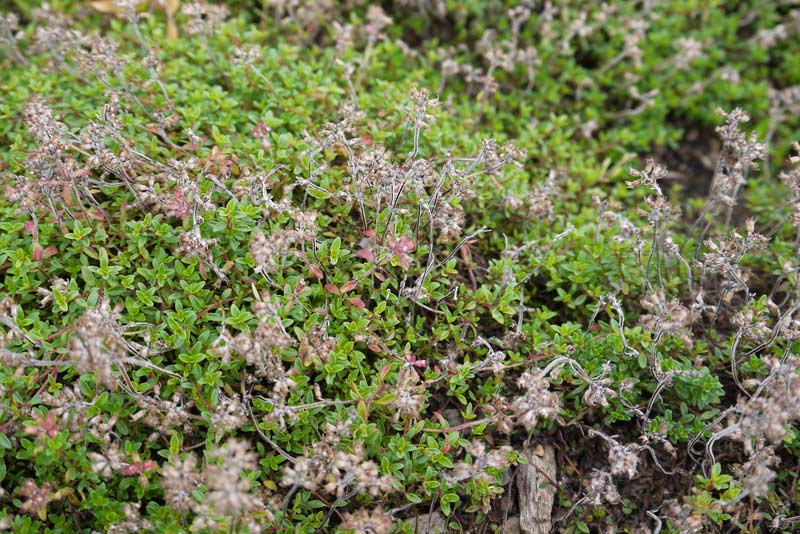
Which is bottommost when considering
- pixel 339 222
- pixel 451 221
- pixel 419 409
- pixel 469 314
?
pixel 419 409

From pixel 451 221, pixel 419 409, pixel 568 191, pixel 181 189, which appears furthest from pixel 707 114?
pixel 181 189

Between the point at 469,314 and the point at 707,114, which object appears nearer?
the point at 469,314

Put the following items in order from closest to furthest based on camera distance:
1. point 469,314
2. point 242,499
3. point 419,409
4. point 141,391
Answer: point 242,499
point 141,391
point 419,409
point 469,314

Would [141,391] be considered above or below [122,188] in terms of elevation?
below

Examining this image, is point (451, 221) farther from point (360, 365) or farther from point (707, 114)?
point (707, 114)

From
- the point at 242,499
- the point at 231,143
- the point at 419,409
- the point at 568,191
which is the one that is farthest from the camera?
the point at 568,191

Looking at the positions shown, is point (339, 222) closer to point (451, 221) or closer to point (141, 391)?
point (451, 221)
